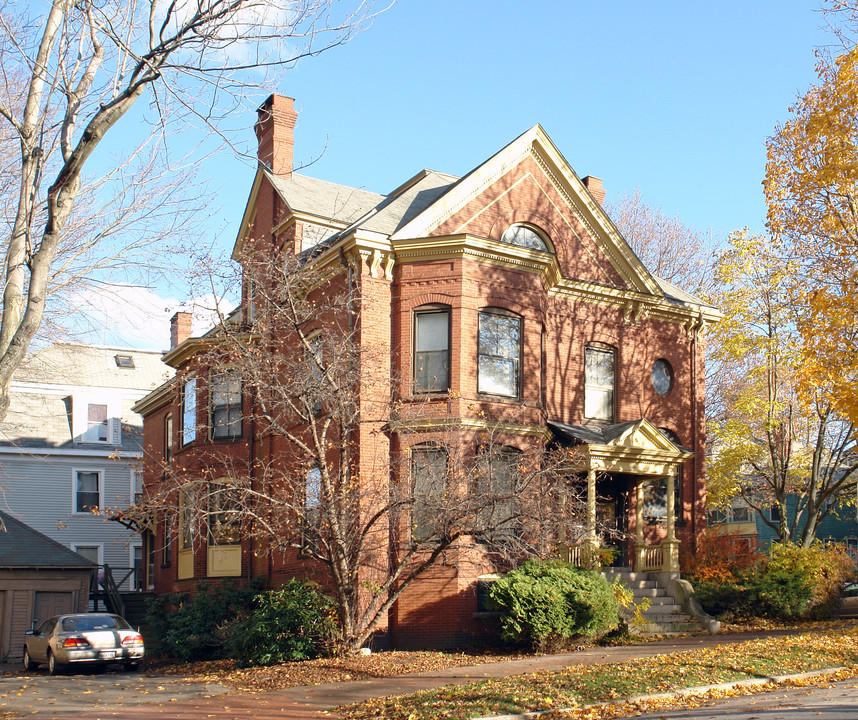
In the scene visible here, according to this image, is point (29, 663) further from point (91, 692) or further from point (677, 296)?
point (677, 296)

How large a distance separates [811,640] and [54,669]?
15374 millimetres

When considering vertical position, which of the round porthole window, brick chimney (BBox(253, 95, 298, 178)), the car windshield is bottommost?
the car windshield

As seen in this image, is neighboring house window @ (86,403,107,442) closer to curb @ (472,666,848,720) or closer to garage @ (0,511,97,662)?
garage @ (0,511,97,662)

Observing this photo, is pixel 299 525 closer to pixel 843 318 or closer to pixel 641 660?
pixel 641 660

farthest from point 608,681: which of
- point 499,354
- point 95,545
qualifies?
point 95,545

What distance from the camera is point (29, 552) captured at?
2747cm

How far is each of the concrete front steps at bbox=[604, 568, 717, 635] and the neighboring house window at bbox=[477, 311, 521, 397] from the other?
15.8ft

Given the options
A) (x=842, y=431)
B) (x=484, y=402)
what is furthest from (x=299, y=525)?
(x=842, y=431)

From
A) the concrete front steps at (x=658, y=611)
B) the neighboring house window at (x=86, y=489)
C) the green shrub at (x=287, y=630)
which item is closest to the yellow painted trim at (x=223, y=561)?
the green shrub at (x=287, y=630)

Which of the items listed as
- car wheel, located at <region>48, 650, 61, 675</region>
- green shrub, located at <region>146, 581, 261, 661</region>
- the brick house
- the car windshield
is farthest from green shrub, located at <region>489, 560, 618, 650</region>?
car wheel, located at <region>48, 650, 61, 675</region>

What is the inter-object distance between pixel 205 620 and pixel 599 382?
11155 mm

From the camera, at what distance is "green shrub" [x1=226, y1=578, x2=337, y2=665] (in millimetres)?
17141

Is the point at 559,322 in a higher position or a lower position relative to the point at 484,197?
lower

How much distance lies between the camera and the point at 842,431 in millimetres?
26328
